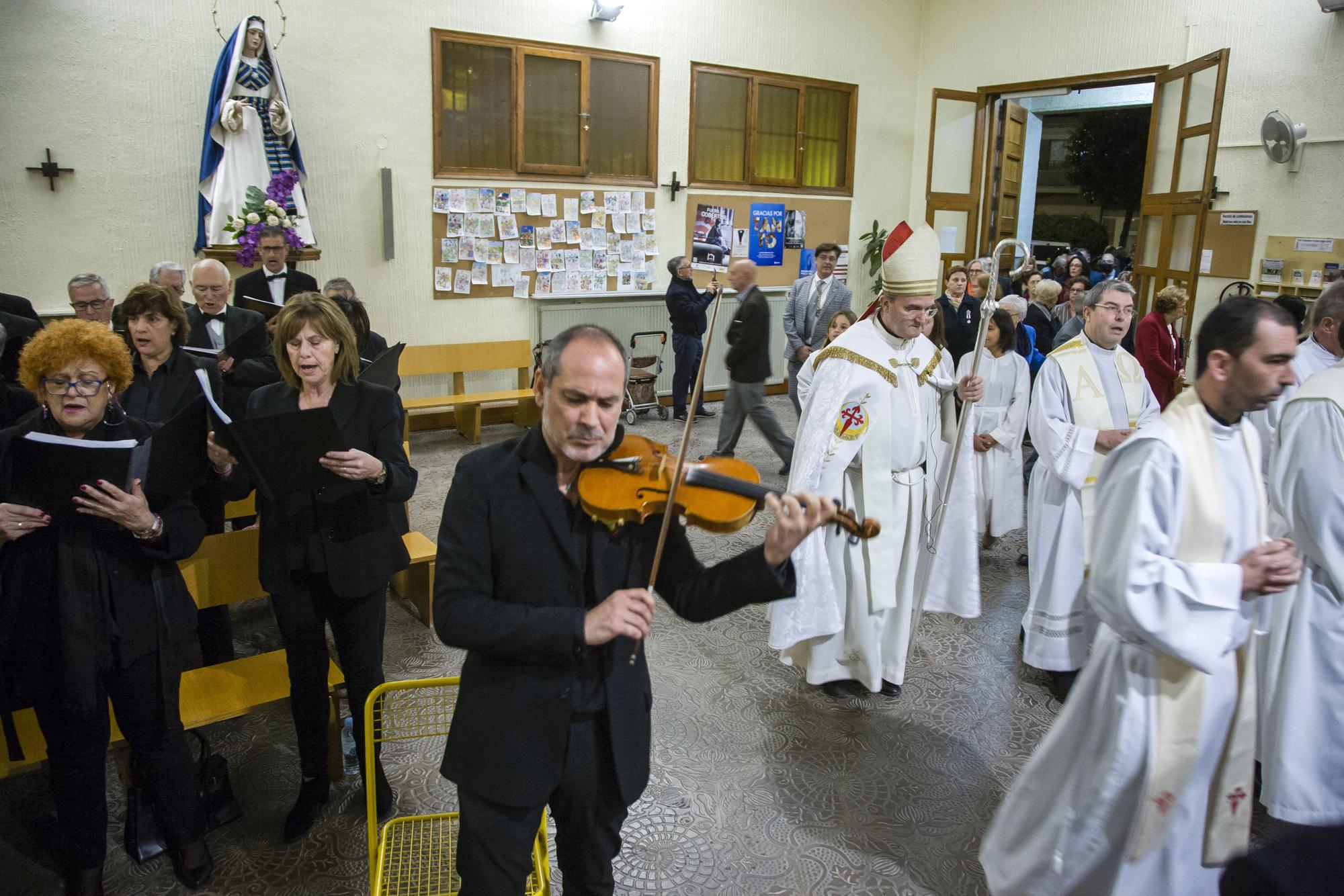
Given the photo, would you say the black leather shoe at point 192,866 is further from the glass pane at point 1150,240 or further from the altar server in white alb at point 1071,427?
the glass pane at point 1150,240

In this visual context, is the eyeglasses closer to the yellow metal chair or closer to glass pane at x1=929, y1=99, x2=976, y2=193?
the yellow metal chair

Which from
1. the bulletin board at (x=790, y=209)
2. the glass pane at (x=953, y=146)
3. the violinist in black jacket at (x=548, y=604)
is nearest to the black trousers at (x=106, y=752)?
the violinist in black jacket at (x=548, y=604)

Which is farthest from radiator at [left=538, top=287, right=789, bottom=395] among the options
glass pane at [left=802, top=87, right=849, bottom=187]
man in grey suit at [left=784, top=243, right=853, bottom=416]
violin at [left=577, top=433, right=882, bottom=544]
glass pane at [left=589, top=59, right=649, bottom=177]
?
violin at [left=577, top=433, right=882, bottom=544]

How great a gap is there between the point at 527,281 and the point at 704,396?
8.29 feet

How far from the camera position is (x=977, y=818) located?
3273 millimetres

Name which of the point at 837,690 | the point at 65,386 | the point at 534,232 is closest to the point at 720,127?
the point at 534,232

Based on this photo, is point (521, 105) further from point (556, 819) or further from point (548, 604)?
point (556, 819)

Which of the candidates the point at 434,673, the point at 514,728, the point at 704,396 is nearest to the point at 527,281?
the point at 704,396

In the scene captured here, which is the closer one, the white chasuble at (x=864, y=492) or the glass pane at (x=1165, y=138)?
the white chasuble at (x=864, y=492)

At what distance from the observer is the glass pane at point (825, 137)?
10.7 meters

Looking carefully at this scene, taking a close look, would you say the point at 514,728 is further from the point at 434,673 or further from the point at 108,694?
the point at 434,673

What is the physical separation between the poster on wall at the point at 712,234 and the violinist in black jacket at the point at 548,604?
8.12m

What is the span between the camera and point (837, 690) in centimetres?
412

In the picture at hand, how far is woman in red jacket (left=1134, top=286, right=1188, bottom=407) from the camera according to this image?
6383 mm
